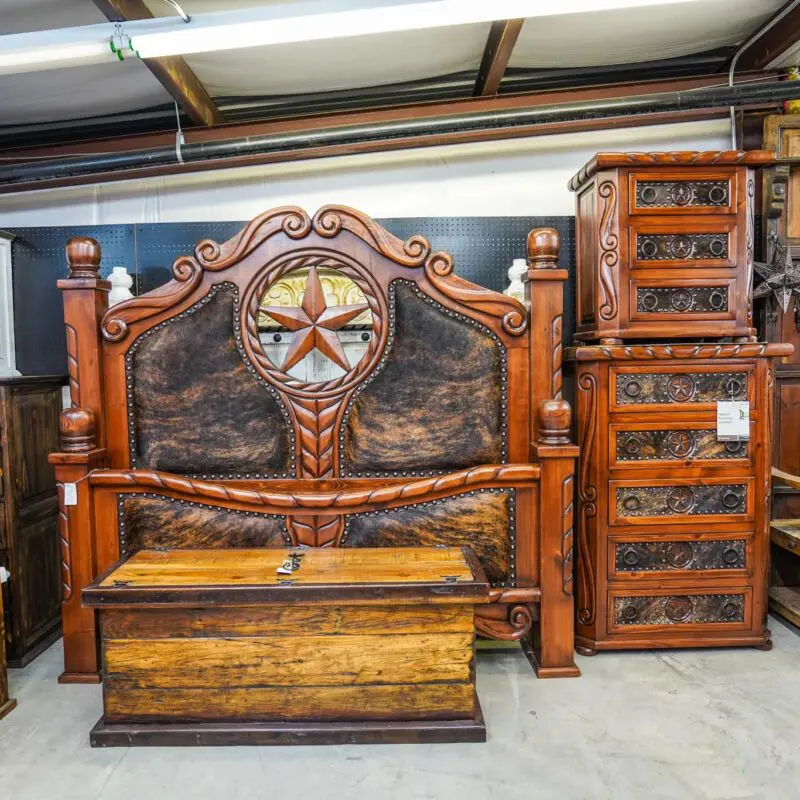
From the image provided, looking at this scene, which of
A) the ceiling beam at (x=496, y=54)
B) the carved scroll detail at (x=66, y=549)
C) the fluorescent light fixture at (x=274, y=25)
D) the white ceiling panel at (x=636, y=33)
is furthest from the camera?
the white ceiling panel at (x=636, y=33)

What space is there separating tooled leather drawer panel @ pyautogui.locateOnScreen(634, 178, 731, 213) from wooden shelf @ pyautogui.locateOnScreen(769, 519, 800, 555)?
153 cm

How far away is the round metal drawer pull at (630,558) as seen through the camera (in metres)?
2.76

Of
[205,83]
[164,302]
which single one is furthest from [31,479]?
[205,83]

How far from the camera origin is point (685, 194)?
2787 mm

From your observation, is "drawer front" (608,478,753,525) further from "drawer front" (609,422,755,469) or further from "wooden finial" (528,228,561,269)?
"wooden finial" (528,228,561,269)

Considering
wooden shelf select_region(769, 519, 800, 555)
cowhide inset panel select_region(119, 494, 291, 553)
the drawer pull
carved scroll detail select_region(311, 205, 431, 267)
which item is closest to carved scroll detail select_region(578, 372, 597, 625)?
the drawer pull

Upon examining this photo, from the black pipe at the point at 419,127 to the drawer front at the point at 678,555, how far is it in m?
2.20

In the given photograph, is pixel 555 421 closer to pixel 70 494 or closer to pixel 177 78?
pixel 70 494

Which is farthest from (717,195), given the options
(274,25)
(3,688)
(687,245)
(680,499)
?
(3,688)

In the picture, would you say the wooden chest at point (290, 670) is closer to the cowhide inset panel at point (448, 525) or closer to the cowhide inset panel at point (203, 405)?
the cowhide inset panel at point (448, 525)

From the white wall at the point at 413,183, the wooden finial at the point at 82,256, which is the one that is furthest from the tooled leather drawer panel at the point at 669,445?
the wooden finial at the point at 82,256

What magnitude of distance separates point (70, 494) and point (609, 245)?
2.47 metres

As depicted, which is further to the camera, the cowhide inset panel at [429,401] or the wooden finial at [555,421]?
the cowhide inset panel at [429,401]

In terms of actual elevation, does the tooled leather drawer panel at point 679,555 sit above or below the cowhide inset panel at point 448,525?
below
